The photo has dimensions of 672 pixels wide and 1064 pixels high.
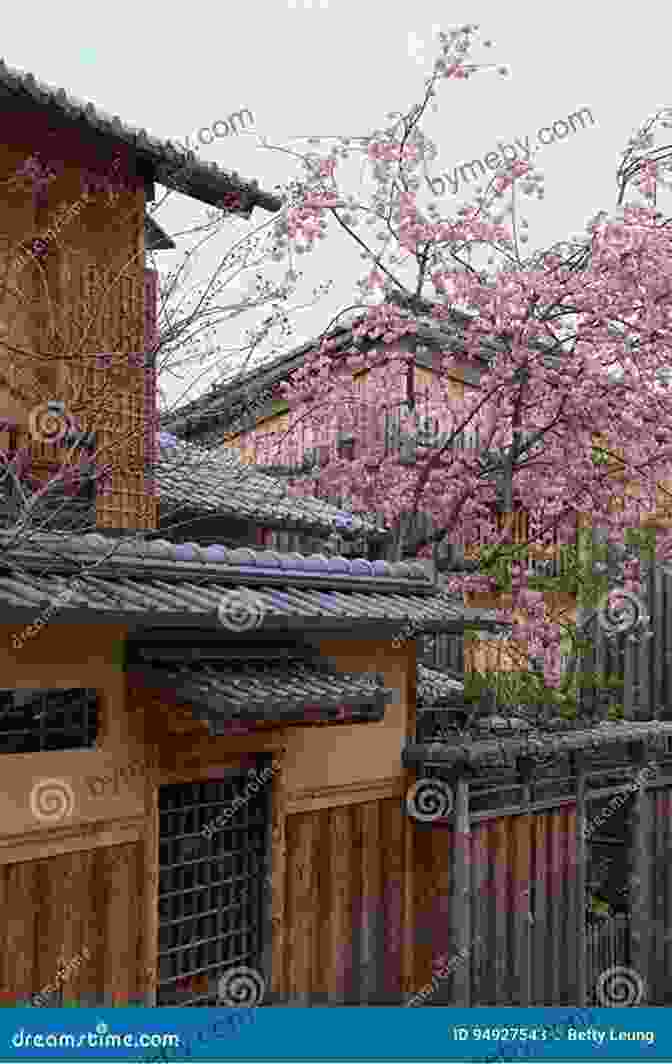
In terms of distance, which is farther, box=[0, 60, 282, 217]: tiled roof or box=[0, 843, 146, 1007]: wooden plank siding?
box=[0, 60, 282, 217]: tiled roof

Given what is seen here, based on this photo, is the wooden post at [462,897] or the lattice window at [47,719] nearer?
the lattice window at [47,719]

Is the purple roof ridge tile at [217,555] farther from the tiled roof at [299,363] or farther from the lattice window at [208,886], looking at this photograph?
the lattice window at [208,886]

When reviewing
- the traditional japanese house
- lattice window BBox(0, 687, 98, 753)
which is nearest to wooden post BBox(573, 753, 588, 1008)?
the traditional japanese house

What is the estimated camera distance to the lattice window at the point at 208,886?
9031mm

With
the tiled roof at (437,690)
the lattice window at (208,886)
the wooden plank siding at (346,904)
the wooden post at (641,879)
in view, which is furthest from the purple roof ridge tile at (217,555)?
the wooden post at (641,879)

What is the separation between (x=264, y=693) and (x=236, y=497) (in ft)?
22.1

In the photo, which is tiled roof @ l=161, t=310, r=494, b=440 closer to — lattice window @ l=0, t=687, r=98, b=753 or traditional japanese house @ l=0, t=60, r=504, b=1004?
traditional japanese house @ l=0, t=60, r=504, b=1004

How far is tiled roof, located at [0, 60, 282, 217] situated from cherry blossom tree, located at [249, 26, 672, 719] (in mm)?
1002

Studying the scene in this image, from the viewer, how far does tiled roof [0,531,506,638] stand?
24.8 feet

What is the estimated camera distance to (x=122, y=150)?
10734mm

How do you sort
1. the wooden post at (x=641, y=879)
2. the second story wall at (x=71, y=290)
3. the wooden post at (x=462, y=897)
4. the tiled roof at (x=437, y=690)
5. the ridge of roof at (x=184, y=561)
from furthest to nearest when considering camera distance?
the tiled roof at (x=437, y=690), the wooden post at (x=641, y=879), the wooden post at (x=462, y=897), the second story wall at (x=71, y=290), the ridge of roof at (x=184, y=561)

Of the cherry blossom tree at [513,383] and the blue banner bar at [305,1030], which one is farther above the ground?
the cherry blossom tree at [513,383]

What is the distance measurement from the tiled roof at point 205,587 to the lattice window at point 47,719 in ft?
Result: 2.67

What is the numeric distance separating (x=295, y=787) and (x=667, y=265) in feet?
20.6
